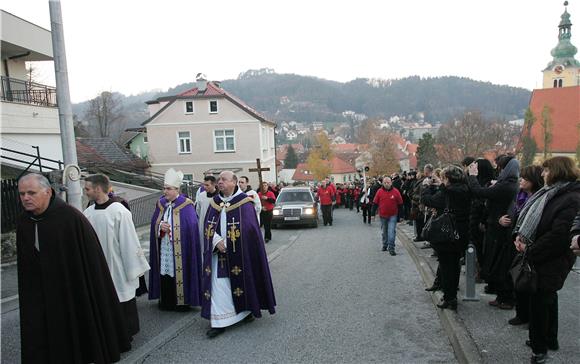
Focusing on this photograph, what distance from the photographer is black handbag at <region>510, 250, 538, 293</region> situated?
3.94 meters

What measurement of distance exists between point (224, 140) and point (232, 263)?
29219 millimetres

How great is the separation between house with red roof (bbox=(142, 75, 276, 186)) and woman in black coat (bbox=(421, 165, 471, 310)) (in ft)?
93.1

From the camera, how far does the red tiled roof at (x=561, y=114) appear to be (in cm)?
5900

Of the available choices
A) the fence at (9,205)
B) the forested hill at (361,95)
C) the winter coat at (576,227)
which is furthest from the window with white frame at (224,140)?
the forested hill at (361,95)

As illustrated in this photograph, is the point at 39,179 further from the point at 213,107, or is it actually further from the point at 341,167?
the point at 341,167

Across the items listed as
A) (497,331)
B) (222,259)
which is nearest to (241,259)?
(222,259)

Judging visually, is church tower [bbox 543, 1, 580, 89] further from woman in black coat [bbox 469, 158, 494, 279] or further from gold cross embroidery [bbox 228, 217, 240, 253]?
gold cross embroidery [bbox 228, 217, 240, 253]

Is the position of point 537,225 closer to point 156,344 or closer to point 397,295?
point 397,295

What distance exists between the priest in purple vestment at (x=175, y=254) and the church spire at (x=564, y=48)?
82927mm

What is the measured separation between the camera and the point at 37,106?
54.7ft

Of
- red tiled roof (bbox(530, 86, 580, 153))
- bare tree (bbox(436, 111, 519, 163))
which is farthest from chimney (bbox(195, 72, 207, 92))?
red tiled roof (bbox(530, 86, 580, 153))

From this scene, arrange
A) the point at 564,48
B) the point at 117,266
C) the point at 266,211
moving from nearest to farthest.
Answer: the point at 117,266 < the point at 266,211 < the point at 564,48

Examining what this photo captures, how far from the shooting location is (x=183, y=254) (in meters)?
6.03

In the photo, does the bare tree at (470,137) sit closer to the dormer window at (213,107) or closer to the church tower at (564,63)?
the dormer window at (213,107)
